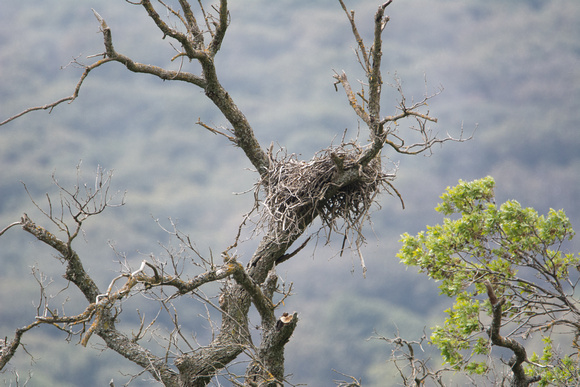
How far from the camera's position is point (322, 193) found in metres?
5.77

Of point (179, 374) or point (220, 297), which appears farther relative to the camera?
point (220, 297)

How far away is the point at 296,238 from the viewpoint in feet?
20.2

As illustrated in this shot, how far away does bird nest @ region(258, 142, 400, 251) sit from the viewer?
583 centimetres

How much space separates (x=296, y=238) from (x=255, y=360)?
131cm

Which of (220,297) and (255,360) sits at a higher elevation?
(220,297)

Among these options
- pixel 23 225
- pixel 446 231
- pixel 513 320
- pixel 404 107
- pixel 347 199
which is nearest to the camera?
pixel 404 107

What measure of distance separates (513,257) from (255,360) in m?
3.56

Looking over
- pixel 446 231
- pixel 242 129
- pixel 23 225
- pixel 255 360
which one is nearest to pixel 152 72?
pixel 242 129

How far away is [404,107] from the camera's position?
5086 mm

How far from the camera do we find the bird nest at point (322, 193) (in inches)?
229

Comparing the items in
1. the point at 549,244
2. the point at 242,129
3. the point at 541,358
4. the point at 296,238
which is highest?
the point at 242,129

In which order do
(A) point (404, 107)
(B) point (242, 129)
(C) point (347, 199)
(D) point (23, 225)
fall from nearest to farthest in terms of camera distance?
(A) point (404, 107), (D) point (23, 225), (C) point (347, 199), (B) point (242, 129)

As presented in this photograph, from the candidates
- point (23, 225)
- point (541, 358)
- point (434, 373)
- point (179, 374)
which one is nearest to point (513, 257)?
point (541, 358)

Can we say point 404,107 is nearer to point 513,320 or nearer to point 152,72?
point 152,72
